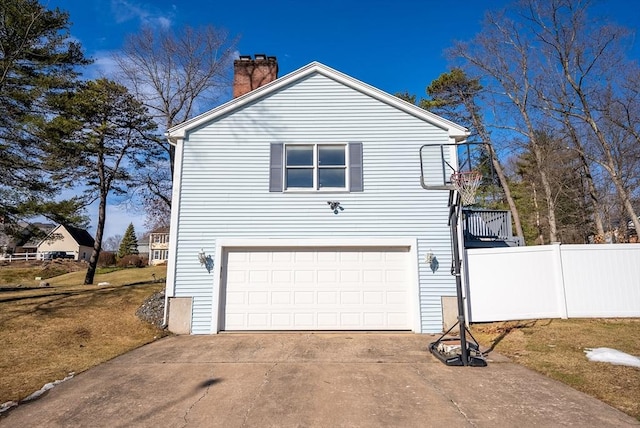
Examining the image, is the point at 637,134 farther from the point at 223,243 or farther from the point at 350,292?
the point at 223,243

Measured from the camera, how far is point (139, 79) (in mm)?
18719

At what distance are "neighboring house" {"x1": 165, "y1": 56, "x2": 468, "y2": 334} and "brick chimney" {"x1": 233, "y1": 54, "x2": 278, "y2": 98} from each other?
67.5 inches

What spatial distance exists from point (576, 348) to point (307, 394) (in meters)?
5.33

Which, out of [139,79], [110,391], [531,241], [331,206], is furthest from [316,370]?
[531,241]

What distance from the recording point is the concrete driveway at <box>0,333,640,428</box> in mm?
3850

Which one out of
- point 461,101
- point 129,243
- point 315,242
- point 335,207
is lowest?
point 315,242

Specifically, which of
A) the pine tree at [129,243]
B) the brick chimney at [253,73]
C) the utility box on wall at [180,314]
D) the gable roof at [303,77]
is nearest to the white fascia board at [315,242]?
the utility box on wall at [180,314]

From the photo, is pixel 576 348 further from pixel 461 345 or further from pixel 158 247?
pixel 158 247

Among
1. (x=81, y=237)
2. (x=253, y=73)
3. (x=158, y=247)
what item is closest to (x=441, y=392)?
(x=253, y=73)

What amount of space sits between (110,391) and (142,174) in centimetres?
1650

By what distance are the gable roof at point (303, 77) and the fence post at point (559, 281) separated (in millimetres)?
3763

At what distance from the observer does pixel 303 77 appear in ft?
32.3

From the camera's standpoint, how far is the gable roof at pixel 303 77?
372 inches

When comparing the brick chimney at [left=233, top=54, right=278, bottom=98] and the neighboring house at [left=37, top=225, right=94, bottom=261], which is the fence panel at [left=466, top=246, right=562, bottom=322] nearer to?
the brick chimney at [left=233, top=54, right=278, bottom=98]
